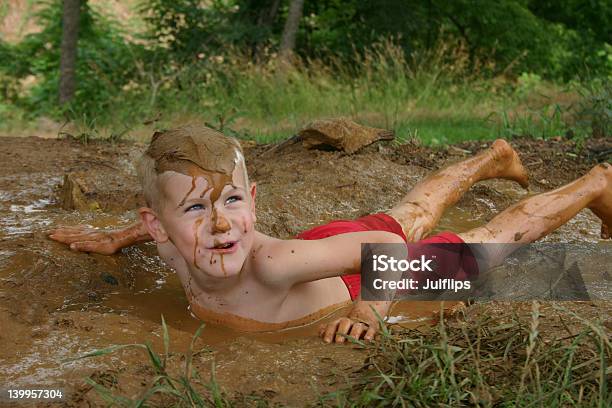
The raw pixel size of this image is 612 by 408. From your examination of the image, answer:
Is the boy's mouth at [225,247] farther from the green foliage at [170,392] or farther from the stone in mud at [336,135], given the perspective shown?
the stone in mud at [336,135]

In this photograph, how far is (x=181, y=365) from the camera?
2555mm

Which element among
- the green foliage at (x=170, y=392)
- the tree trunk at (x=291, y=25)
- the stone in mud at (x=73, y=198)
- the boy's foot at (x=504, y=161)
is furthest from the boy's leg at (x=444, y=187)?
the tree trunk at (x=291, y=25)

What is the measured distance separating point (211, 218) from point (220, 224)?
5 centimetres

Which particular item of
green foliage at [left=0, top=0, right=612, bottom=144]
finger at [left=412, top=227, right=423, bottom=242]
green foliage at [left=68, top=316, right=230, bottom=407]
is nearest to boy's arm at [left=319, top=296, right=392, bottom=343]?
green foliage at [left=68, top=316, right=230, bottom=407]

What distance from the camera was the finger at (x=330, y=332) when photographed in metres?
2.87

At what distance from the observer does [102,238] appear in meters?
3.88

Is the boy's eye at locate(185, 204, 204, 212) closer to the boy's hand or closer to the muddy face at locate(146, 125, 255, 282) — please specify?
the muddy face at locate(146, 125, 255, 282)

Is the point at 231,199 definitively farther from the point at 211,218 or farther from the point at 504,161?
the point at 504,161

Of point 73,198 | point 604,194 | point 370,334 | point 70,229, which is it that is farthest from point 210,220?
point 604,194

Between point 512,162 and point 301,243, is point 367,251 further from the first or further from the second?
point 512,162

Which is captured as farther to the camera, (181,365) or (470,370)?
(181,365)

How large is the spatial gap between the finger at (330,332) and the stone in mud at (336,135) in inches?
109

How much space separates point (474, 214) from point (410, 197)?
1095 millimetres

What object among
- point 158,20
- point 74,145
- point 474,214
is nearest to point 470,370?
point 474,214
